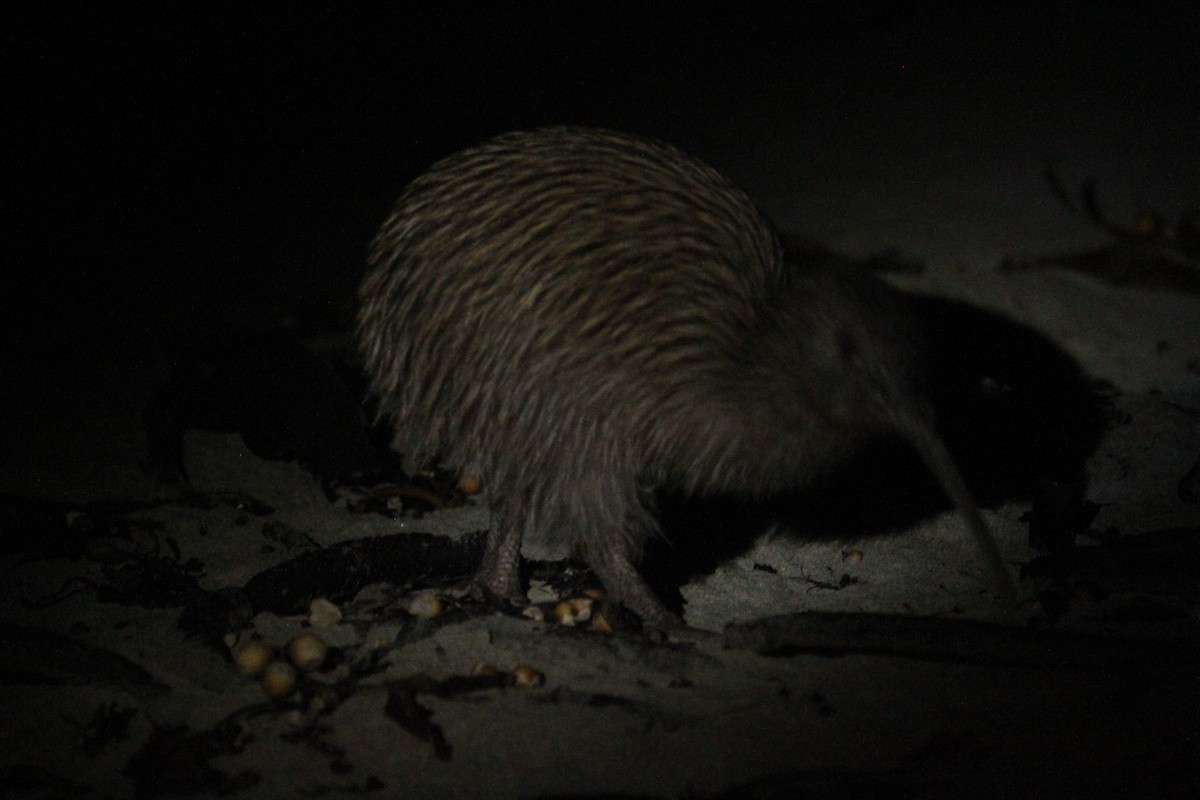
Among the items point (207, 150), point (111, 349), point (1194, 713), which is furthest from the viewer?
point (207, 150)

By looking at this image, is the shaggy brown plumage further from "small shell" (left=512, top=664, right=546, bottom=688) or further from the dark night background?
the dark night background

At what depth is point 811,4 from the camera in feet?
34.6

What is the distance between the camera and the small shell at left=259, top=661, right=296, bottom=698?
2996 mm

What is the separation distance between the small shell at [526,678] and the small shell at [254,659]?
63 cm

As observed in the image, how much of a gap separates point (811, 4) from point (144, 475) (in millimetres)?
7922

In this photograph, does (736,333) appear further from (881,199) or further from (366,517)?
(881,199)

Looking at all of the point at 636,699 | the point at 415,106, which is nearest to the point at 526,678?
the point at 636,699

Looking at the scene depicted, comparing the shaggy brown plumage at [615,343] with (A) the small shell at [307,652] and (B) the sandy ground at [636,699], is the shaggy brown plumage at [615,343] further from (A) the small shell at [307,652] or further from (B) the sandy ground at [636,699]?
(A) the small shell at [307,652]

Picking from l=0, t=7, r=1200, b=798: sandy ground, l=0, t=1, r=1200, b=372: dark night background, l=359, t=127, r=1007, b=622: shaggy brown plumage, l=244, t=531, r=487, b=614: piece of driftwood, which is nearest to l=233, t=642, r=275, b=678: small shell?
l=0, t=7, r=1200, b=798: sandy ground

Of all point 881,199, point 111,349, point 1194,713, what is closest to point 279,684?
point 1194,713

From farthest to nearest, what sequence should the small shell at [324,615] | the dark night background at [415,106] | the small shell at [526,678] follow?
the dark night background at [415,106] < the small shell at [324,615] < the small shell at [526,678]

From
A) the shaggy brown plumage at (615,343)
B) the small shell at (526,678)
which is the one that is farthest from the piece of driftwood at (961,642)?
the small shell at (526,678)

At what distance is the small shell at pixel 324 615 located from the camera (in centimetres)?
346

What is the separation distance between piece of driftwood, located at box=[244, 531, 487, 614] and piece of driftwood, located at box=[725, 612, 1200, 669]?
108 cm
